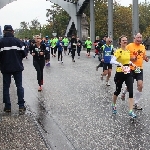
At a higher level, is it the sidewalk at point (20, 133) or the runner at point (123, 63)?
the runner at point (123, 63)

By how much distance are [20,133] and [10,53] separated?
2.50 m

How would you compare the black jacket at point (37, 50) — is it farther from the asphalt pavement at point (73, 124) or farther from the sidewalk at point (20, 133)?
the sidewalk at point (20, 133)

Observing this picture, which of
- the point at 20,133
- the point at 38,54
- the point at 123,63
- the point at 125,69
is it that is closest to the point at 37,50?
the point at 38,54

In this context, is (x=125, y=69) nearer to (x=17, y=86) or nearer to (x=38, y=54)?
(x=17, y=86)

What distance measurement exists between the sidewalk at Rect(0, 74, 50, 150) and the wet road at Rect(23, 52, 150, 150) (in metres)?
0.16

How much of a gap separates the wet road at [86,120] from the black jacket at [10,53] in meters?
1.10

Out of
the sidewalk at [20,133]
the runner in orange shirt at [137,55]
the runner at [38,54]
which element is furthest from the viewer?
the runner at [38,54]

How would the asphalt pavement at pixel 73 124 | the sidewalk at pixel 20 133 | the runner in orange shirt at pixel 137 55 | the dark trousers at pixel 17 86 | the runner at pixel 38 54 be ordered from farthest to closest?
the runner at pixel 38 54 → the dark trousers at pixel 17 86 → the runner in orange shirt at pixel 137 55 → the asphalt pavement at pixel 73 124 → the sidewalk at pixel 20 133

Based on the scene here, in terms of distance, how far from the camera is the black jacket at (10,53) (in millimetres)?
8102

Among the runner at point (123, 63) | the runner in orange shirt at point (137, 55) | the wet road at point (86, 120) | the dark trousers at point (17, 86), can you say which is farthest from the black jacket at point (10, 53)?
the runner in orange shirt at point (137, 55)

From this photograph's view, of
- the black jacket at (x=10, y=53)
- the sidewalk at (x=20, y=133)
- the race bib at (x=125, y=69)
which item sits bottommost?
the sidewalk at (x=20, y=133)

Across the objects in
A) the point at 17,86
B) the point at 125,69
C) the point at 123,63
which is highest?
the point at 123,63

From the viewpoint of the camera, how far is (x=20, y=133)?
618 centimetres

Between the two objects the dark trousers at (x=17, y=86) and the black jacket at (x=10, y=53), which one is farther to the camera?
the dark trousers at (x=17, y=86)
